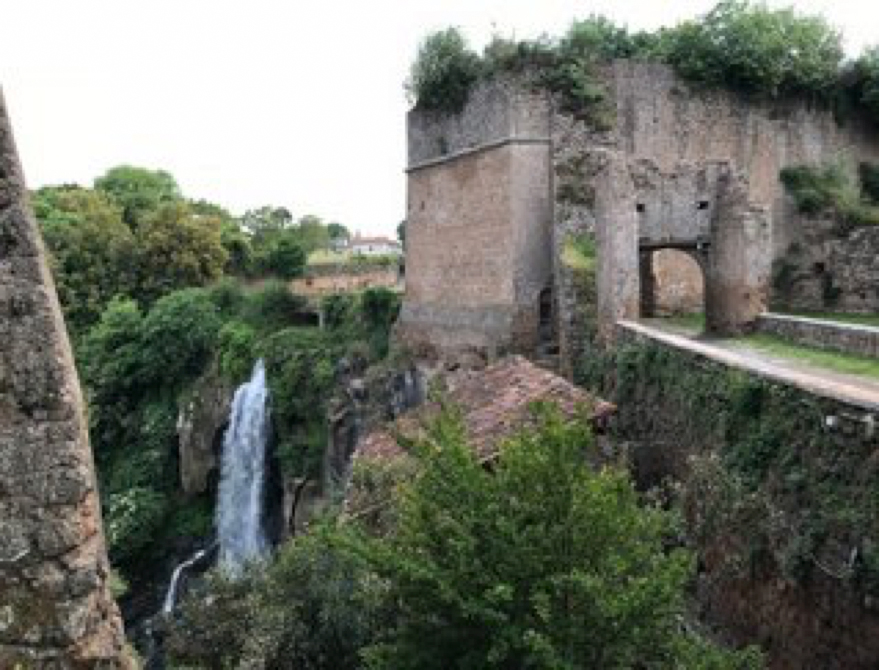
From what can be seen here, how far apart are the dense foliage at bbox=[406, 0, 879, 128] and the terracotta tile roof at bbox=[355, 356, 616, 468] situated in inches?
312

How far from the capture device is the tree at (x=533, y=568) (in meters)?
6.76

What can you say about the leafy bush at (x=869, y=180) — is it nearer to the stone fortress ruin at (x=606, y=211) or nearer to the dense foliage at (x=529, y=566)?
the stone fortress ruin at (x=606, y=211)

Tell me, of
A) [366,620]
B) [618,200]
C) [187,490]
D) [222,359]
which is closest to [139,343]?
[222,359]

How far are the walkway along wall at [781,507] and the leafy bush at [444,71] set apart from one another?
37.2ft

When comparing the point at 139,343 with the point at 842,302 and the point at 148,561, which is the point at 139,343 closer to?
the point at 148,561

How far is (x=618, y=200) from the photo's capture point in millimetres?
17062

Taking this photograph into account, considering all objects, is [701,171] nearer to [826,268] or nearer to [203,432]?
[826,268]

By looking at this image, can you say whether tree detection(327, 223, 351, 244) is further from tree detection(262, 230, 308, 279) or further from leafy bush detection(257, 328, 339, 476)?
leafy bush detection(257, 328, 339, 476)

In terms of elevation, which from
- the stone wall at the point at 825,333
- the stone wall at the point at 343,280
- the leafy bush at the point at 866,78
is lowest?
the stone wall at the point at 825,333

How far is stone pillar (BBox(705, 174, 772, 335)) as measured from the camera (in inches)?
650

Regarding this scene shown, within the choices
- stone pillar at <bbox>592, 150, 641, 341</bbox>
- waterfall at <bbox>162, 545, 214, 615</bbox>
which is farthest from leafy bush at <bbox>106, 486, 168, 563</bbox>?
stone pillar at <bbox>592, 150, 641, 341</bbox>

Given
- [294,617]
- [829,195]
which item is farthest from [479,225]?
[294,617]

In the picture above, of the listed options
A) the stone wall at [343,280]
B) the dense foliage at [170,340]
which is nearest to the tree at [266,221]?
the dense foliage at [170,340]

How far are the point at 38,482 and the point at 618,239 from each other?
46.6 feet
